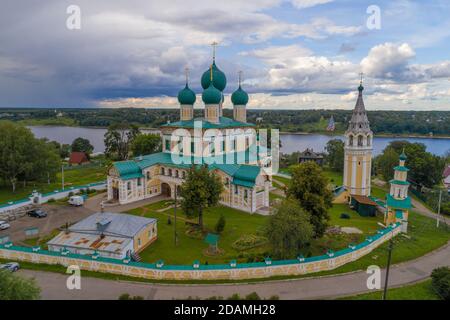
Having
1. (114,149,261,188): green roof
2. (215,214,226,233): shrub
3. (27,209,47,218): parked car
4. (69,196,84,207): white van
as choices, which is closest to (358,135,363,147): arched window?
(114,149,261,188): green roof

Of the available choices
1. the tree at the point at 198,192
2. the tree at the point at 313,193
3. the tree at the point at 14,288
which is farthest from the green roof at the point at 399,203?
the tree at the point at 14,288

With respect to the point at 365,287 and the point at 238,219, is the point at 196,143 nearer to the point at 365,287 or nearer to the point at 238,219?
the point at 238,219

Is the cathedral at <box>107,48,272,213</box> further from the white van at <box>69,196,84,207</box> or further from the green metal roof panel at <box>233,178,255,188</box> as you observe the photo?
the white van at <box>69,196,84,207</box>

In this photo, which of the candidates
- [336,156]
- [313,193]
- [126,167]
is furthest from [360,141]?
[126,167]

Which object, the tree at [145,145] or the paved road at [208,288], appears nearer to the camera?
the paved road at [208,288]

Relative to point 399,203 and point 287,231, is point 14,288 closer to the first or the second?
point 287,231

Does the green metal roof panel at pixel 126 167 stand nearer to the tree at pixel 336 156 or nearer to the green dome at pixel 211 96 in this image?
the green dome at pixel 211 96

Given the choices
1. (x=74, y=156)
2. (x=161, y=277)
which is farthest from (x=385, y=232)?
(x=74, y=156)
